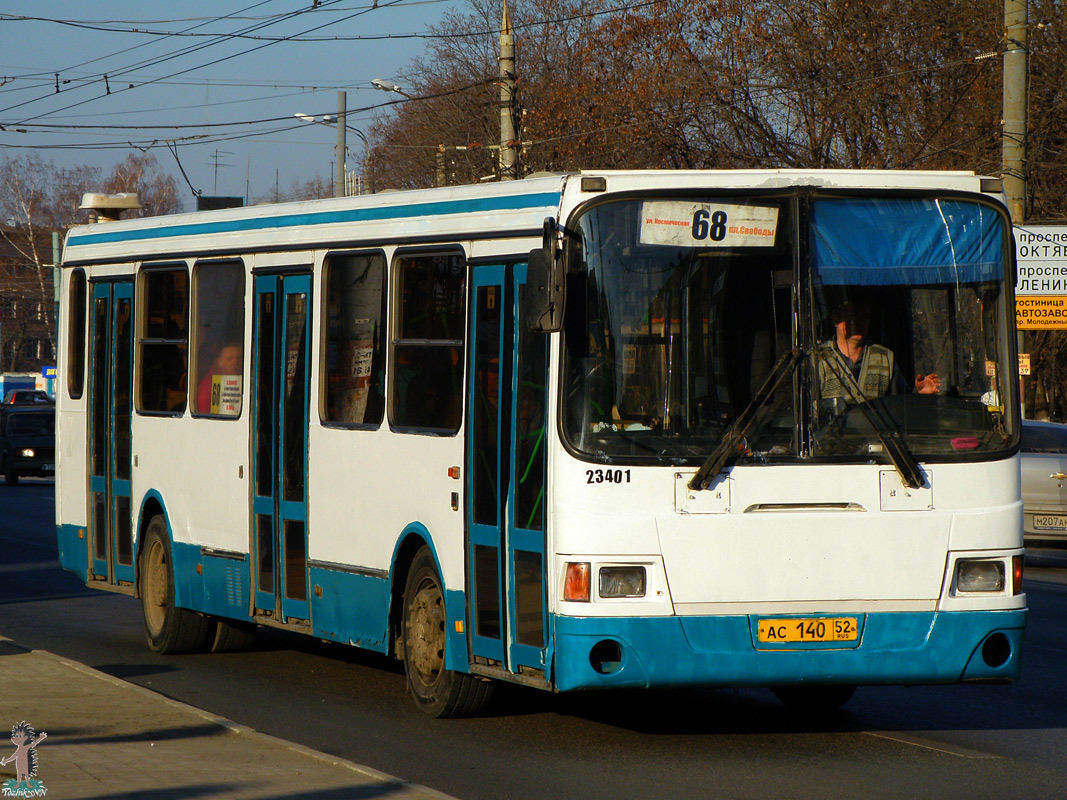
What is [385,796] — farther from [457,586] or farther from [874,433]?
[874,433]

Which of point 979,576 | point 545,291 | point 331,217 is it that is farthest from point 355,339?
point 979,576

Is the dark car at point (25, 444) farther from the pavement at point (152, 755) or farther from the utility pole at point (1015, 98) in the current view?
the pavement at point (152, 755)

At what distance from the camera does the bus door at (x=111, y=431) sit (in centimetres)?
1262

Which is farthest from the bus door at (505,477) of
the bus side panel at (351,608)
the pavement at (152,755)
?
the pavement at (152,755)

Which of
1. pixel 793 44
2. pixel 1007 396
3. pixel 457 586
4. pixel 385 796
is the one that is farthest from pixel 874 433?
pixel 793 44

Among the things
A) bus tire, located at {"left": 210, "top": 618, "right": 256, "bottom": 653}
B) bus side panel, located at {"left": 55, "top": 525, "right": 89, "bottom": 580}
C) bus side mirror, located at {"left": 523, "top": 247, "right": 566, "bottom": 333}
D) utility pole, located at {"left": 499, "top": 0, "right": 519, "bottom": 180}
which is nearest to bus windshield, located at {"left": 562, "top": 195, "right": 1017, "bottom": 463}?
bus side mirror, located at {"left": 523, "top": 247, "right": 566, "bottom": 333}

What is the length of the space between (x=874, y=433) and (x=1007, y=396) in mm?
725

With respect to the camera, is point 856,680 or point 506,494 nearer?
point 856,680

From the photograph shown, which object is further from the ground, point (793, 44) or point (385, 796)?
point (793, 44)

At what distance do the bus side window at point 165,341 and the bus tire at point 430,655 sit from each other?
10.8ft

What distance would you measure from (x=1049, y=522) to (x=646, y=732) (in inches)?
480

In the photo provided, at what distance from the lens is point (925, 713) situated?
31.0 ft

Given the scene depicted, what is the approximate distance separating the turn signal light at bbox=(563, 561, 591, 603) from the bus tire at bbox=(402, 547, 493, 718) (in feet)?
4.43

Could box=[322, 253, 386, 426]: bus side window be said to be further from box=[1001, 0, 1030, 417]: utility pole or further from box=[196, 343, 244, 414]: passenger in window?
box=[1001, 0, 1030, 417]: utility pole
